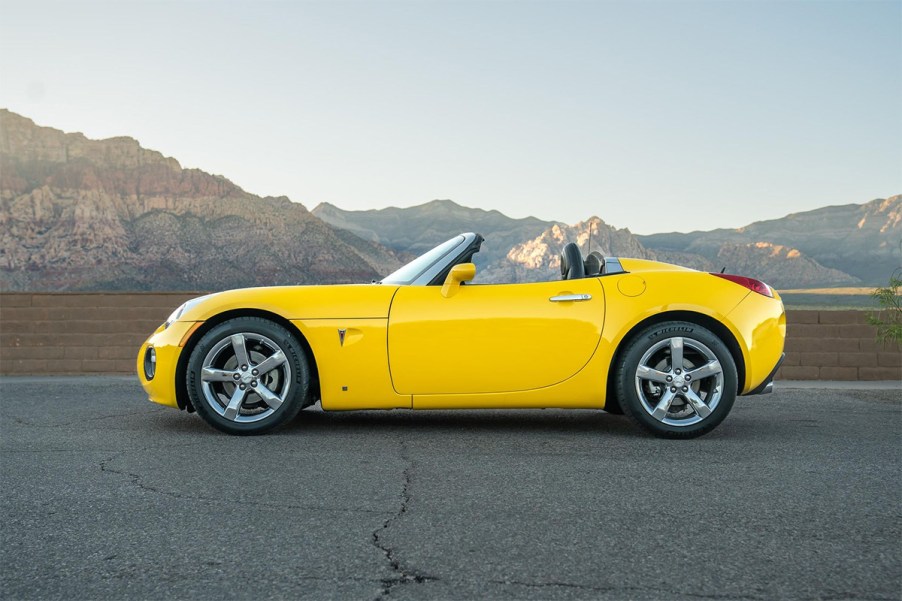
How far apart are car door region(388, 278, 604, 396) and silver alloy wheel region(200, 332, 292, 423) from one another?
0.73 m

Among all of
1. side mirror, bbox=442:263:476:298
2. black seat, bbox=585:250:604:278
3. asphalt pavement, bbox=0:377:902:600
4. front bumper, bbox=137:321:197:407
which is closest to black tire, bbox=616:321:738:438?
asphalt pavement, bbox=0:377:902:600

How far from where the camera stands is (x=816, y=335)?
35.3 feet

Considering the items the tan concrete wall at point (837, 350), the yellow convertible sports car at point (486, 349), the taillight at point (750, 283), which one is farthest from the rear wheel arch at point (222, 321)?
the tan concrete wall at point (837, 350)

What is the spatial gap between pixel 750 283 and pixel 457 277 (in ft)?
6.35

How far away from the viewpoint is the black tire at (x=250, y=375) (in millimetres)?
5605

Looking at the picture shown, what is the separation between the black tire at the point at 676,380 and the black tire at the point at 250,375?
2.03 metres

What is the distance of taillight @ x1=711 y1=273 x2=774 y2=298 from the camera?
5832 mm

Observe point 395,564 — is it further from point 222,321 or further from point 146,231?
point 146,231

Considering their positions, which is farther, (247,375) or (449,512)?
(247,375)

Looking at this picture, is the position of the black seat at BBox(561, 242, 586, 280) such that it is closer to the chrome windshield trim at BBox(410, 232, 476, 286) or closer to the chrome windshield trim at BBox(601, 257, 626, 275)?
the chrome windshield trim at BBox(601, 257, 626, 275)

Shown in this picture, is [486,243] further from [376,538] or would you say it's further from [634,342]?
[376,538]

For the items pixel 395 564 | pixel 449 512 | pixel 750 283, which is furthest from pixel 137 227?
pixel 395 564

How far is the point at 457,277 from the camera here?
18.4 ft

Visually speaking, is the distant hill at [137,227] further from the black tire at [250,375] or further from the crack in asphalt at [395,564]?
the crack in asphalt at [395,564]
